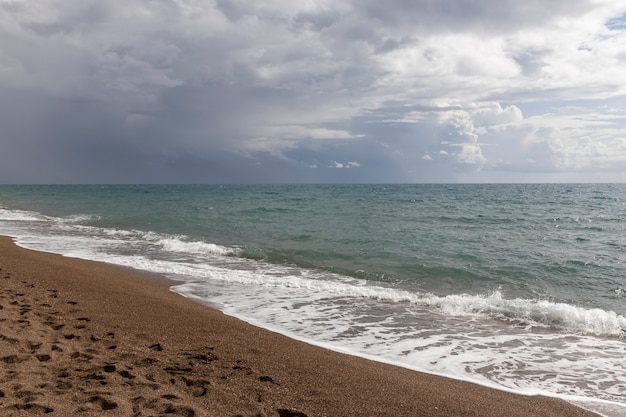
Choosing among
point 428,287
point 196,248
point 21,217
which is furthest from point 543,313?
point 21,217

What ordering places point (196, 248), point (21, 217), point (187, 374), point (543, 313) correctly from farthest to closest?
1. point (21, 217)
2. point (196, 248)
3. point (543, 313)
4. point (187, 374)

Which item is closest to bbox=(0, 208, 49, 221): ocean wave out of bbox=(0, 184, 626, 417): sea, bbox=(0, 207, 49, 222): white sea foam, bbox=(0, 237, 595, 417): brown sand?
bbox=(0, 207, 49, 222): white sea foam

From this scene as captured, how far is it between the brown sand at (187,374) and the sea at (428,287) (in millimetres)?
845

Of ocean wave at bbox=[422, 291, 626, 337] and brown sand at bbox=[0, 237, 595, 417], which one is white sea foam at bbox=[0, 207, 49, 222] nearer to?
brown sand at bbox=[0, 237, 595, 417]

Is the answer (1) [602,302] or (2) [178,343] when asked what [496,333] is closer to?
(1) [602,302]

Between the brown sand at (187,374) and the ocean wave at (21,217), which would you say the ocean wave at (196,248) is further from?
the ocean wave at (21,217)

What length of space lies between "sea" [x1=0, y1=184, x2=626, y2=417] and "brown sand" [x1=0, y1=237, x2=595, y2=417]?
0.85 m

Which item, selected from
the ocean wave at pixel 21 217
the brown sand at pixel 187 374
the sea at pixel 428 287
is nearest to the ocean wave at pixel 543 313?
Result: the sea at pixel 428 287

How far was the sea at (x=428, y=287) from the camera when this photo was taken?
23.0ft

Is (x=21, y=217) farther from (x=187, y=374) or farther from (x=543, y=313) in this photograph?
(x=543, y=313)

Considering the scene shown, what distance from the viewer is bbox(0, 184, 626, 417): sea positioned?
7.00 m

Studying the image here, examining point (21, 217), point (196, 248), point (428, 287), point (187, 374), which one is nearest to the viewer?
point (187, 374)

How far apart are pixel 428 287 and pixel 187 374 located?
29.6 feet

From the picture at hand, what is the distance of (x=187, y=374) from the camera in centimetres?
511
